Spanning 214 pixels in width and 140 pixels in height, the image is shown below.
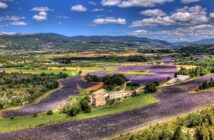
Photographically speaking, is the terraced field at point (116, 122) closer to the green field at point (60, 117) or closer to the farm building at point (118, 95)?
the green field at point (60, 117)

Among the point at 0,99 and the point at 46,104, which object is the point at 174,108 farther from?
the point at 0,99

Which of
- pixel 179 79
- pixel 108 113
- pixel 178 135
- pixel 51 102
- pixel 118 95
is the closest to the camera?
pixel 178 135

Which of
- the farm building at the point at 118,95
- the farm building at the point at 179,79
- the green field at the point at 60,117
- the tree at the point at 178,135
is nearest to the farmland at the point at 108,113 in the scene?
the green field at the point at 60,117

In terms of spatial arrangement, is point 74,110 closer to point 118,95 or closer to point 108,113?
point 108,113

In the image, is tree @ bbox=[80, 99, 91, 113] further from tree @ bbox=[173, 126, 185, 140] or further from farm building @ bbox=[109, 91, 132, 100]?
tree @ bbox=[173, 126, 185, 140]

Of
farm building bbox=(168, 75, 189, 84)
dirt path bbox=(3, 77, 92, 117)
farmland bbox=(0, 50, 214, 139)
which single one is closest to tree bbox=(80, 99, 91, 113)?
farmland bbox=(0, 50, 214, 139)

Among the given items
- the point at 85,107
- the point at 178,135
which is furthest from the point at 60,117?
the point at 178,135
